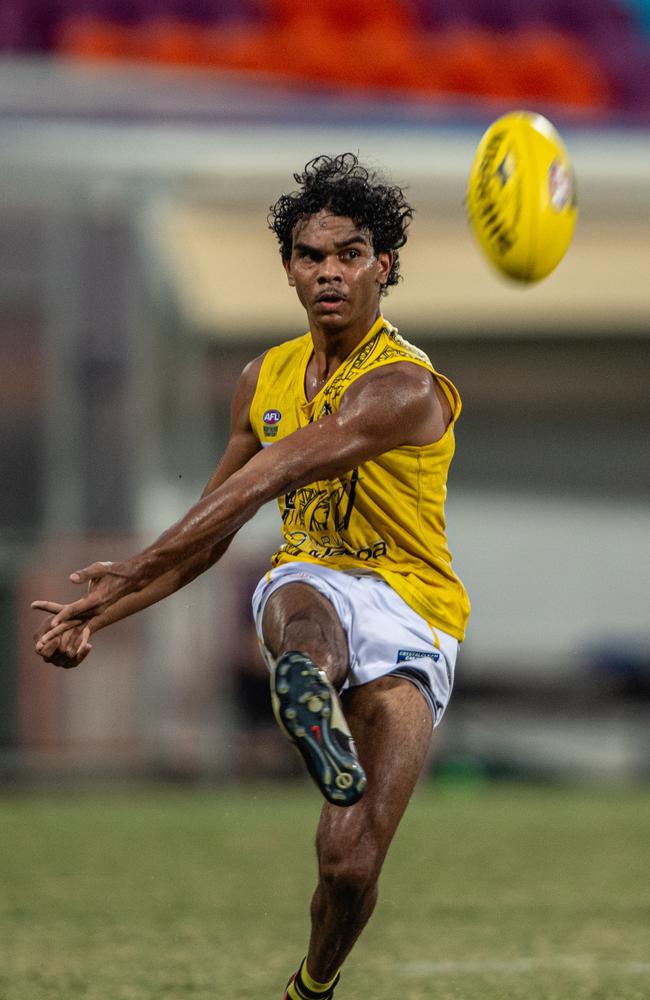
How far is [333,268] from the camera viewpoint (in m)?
4.91

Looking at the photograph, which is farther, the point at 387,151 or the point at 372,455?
the point at 387,151

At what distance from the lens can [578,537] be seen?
17578mm

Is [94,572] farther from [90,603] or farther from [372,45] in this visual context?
[372,45]

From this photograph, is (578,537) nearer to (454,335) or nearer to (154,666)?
(454,335)

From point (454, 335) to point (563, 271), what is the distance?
1.68 metres

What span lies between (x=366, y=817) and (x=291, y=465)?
952mm

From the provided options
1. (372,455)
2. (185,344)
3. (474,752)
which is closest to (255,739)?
(474,752)

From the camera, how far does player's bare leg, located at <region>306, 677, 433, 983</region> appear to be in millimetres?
4625

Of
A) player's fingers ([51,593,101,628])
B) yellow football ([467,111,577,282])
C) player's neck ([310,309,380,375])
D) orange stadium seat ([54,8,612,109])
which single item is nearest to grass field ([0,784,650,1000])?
player's fingers ([51,593,101,628])

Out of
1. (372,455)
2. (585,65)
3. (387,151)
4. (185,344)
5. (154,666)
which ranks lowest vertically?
(154,666)

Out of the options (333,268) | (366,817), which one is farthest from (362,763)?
(333,268)

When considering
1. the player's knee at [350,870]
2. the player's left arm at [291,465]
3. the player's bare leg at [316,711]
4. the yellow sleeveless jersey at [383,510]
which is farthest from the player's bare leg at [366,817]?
the player's left arm at [291,465]

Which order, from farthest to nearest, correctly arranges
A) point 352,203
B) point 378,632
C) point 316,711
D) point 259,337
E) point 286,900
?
point 259,337 < point 286,900 < point 352,203 < point 378,632 < point 316,711

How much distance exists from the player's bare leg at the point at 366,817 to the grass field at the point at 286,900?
104 centimetres
